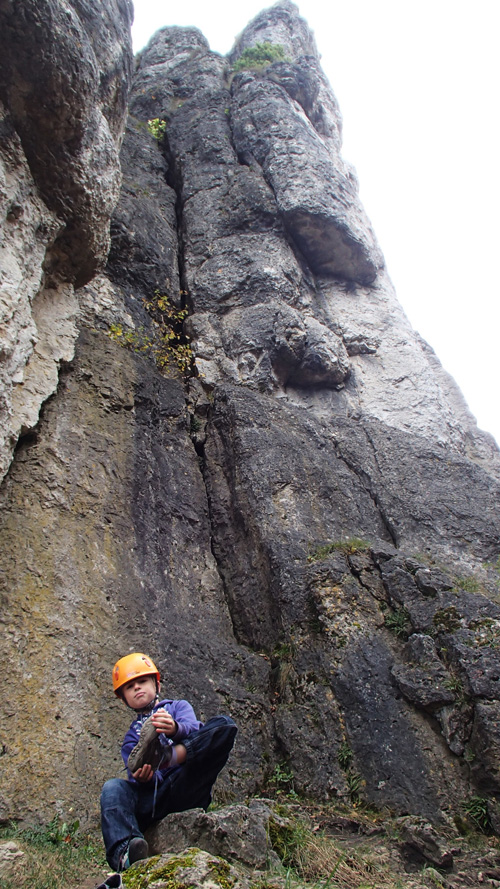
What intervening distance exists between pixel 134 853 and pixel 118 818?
274 mm

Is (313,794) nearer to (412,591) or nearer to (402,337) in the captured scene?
(412,591)

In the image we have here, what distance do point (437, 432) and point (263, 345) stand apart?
11.5 ft

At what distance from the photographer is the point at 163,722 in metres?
3.46

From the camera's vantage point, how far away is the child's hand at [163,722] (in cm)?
344

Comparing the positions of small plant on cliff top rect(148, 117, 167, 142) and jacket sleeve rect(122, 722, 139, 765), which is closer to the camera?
jacket sleeve rect(122, 722, 139, 765)

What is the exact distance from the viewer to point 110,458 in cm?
734

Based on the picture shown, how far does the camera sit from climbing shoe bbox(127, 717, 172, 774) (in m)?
3.44

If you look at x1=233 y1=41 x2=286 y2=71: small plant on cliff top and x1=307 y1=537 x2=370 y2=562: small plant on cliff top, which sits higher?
x1=233 y1=41 x2=286 y2=71: small plant on cliff top

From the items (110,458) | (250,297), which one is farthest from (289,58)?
(110,458)

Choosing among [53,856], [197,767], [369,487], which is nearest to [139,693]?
[197,767]

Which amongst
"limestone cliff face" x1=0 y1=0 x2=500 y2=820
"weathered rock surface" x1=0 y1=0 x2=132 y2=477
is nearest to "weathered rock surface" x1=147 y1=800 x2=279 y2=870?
"limestone cliff face" x1=0 y1=0 x2=500 y2=820

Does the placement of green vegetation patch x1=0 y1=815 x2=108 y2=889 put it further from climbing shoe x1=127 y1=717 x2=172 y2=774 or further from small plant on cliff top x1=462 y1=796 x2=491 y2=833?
small plant on cliff top x1=462 y1=796 x2=491 y2=833

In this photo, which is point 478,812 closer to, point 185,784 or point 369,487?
point 185,784

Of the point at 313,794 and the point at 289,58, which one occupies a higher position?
the point at 289,58
